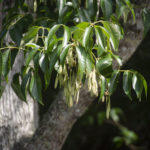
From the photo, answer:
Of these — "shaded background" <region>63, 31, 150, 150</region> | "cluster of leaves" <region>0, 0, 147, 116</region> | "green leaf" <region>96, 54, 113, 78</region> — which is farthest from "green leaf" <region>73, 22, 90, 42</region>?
"shaded background" <region>63, 31, 150, 150</region>

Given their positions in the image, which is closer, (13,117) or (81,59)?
(81,59)

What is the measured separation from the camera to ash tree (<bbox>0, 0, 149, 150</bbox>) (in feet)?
3.24

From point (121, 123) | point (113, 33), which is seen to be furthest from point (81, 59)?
point (121, 123)

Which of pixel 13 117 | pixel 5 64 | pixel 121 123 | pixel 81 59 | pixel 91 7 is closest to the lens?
pixel 81 59

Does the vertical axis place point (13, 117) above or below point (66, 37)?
below

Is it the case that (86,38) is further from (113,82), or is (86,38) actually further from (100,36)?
(113,82)

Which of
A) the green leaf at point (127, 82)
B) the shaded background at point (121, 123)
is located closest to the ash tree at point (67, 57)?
the green leaf at point (127, 82)

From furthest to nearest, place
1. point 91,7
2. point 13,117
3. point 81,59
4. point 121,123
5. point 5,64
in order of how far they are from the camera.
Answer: point 121,123
point 13,117
point 91,7
point 5,64
point 81,59

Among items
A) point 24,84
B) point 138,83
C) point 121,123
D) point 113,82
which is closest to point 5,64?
point 24,84

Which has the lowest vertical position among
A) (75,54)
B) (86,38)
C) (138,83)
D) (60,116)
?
(60,116)

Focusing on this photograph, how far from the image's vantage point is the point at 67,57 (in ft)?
3.51

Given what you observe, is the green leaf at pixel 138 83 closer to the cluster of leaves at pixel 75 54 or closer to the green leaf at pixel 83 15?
the cluster of leaves at pixel 75 54

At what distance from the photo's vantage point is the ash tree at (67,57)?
99 centimetres

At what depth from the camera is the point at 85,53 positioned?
95 cm
